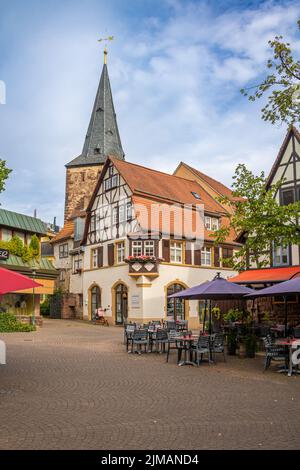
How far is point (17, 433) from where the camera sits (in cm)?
654

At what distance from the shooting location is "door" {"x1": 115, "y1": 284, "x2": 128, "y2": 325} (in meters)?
32.8

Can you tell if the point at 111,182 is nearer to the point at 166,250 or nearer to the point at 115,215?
the point at 115,215

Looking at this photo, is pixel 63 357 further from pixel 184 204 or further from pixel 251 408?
pixel 184 204

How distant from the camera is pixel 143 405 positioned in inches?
332

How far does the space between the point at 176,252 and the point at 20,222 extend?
426 inches

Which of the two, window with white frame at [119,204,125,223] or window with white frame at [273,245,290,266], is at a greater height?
window with white frame at [119,204,125,223]

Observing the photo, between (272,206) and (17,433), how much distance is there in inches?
478

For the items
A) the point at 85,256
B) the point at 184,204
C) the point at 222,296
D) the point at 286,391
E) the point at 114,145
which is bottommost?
the point at 286,391

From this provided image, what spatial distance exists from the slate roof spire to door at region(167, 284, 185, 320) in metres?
24.0

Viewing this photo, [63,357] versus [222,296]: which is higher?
[222,296]

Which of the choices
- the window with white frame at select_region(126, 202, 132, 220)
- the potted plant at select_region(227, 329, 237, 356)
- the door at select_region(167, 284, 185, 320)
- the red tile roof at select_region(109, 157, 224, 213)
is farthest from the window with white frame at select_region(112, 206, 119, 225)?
the potted plant at select_region(227, 329, 237, 356)

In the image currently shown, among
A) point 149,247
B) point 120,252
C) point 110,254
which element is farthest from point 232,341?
point 110,254

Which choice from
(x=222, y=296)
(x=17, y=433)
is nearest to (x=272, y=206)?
(x=222, y=296)

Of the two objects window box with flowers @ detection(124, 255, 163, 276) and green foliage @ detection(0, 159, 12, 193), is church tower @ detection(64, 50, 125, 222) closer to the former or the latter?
window box with flowers @ detection(124, 255, 163, 276)
